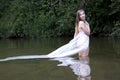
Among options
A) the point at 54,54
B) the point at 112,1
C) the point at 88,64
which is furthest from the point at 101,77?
the point at 112,1

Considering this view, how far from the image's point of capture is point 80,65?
9.39 m

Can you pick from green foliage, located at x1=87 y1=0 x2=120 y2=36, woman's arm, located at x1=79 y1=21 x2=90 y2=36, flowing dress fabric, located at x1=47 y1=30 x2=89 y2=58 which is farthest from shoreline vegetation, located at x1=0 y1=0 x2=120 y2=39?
woman's arm, located at x1=79 y1=21 x2=90 y2=36

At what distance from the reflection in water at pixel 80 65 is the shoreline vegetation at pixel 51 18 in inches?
457

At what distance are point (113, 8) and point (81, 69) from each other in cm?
1514

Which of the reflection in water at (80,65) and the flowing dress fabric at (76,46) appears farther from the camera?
the flowing dress fabric at (76,46)

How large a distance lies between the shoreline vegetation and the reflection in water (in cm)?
1160

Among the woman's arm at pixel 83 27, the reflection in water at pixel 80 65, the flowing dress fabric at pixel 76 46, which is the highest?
the woman's arm at pixel 83 27

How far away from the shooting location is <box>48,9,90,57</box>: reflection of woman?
34.0 feet

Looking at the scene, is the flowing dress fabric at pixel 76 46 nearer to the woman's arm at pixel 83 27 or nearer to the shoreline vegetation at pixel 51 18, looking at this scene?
the woman's arm at pixel 83 27

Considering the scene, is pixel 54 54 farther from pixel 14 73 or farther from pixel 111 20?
pixel 111 20

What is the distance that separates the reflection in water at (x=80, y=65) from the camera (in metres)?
7.85

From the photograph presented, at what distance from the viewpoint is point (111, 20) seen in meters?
24.2

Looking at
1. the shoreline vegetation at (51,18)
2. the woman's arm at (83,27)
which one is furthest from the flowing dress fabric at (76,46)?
the shoreline vegetation at (51,18)

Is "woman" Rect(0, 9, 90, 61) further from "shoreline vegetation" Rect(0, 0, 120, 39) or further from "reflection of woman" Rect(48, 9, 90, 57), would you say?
"shoreline vegetation" Rect(0, 0, 120, 39)
